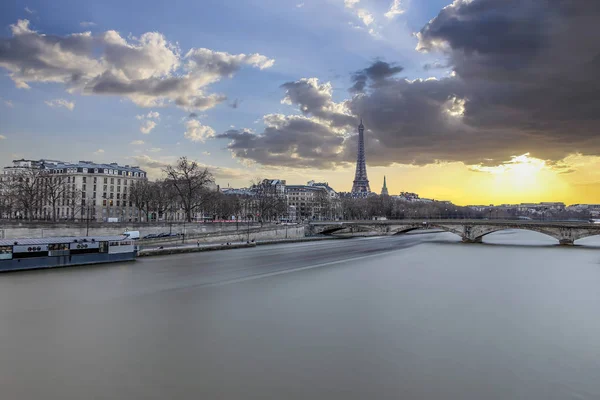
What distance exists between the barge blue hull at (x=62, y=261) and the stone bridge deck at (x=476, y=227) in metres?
46.4

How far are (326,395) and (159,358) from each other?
5.48 meters

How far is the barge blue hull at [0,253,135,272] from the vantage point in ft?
90.1

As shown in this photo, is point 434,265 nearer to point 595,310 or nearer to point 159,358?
point 595,310

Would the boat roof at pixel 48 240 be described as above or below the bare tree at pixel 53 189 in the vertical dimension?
below

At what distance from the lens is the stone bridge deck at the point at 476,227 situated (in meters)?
53.3

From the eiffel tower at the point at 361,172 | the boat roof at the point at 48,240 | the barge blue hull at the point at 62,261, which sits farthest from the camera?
the eiffel tower at the point at 361,172

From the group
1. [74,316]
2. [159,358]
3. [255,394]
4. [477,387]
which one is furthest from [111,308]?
[477,387]

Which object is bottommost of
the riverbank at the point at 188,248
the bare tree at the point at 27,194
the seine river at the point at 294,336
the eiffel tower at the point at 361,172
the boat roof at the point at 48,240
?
the seine river at the point at 294,336

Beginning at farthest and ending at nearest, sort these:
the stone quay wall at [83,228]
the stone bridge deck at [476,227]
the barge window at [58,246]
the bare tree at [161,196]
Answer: the bare tree at [161,196] → the stone bridge deck at [476,227] → the stone quay wall at [83,228] → the barge window at [58,246]

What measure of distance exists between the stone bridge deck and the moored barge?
4622 cm

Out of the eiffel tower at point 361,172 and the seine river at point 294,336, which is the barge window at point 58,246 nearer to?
the seine river at point 294,336

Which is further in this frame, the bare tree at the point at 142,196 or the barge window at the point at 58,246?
the bare tree at the point at 142,196

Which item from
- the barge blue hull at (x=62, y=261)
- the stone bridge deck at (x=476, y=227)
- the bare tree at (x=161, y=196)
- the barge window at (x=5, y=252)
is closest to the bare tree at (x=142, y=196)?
the bare tree at (x=161, y=196)

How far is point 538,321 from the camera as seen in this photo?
58.6 feet
